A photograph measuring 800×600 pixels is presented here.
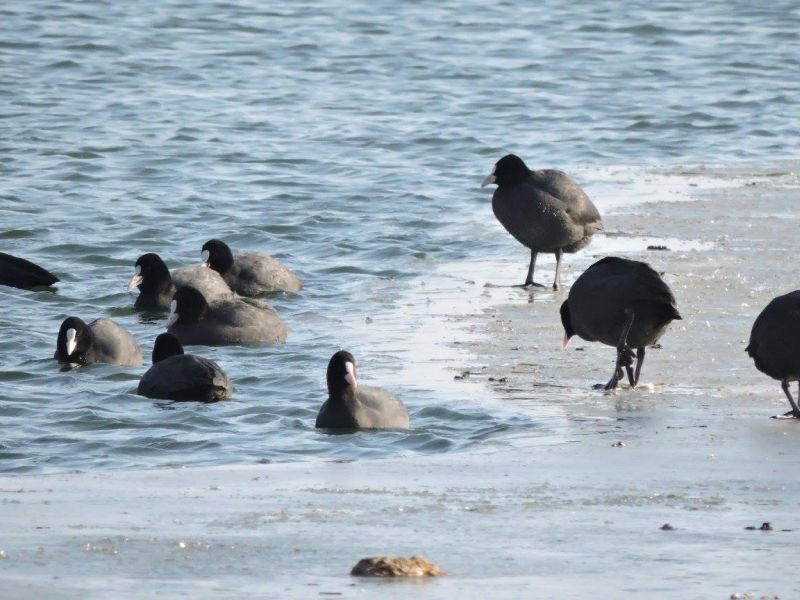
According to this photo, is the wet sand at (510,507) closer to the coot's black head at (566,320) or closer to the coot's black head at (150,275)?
the coot's black head at (566,320)

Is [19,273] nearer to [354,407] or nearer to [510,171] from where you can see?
[510,171]

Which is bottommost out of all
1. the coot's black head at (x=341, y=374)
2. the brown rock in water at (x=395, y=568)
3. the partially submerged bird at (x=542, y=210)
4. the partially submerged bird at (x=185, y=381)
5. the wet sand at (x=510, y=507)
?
the partially submerged bird at (x=185, y=381)

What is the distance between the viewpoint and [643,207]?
54.0 feet

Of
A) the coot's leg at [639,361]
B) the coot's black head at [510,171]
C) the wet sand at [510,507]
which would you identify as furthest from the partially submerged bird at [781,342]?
the coot's black head at [510,171]

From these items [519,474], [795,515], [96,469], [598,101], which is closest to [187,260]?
[96,469]

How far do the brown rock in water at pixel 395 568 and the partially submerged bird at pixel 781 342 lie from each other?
3256 mm

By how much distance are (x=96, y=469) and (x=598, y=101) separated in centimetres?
1795

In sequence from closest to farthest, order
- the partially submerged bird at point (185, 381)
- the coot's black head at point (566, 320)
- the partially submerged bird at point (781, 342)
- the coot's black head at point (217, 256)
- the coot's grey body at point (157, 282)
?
1. the partially submerged bird at point (781, 342)
2. the partially submerged bird at point (185, 381)
3. the coot's black head at point (566, 320)
4. the coot's grey body at point (157, 282)
5. the coot's black head at point (217, 256)

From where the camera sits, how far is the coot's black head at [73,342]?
35.6 feet

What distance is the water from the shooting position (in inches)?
380

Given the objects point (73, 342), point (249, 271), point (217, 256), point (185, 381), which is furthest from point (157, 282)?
point (185, 381)

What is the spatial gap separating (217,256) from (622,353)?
191 inches

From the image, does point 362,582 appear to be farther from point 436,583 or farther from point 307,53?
point 307,53

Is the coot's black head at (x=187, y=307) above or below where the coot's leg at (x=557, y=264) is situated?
below
